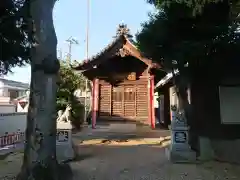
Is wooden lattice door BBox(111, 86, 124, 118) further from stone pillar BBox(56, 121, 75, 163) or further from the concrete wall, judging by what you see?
stone pillar BBox(56, 121, 75, 163)

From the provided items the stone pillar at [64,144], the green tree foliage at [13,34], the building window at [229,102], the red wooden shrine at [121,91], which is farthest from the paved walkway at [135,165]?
the red wooden shrine at [121,91]

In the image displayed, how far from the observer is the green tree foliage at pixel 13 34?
33.0 ft

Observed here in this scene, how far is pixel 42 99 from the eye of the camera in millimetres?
6773

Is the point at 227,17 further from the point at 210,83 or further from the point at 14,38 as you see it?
the point at 14,38

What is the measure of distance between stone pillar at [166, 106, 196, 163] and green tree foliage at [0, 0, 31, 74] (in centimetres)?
526

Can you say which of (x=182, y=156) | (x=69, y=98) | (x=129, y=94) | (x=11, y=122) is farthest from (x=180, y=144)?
(x=69, y=98)

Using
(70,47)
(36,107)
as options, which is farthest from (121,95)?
(70,47)

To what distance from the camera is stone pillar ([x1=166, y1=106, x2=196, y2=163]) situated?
30.8 ft

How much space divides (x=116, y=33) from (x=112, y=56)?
A: 4.40 ft

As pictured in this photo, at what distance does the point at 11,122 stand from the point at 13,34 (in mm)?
7417

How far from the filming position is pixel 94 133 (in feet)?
55.4

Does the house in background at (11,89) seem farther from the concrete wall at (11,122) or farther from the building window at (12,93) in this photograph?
the concrete wall at (11,122)

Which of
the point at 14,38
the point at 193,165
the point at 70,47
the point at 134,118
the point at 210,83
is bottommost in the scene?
the point at 193,165

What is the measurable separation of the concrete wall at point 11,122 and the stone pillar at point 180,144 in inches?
Result: 372
